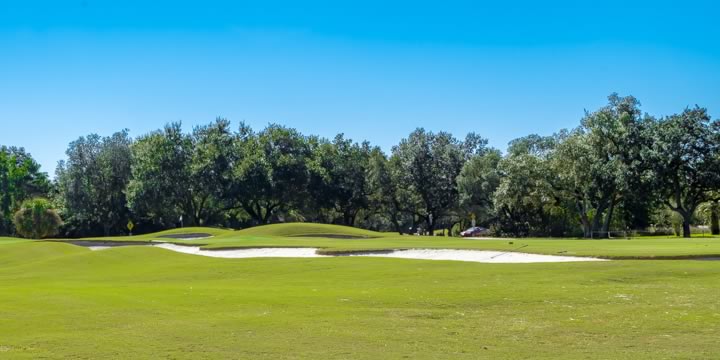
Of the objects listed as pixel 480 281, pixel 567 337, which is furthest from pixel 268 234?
pixel 567 337

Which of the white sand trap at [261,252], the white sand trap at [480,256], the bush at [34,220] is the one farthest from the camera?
the bush at [34,220]

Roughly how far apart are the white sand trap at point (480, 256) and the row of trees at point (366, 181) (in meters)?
41.3

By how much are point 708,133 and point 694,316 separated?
200ft

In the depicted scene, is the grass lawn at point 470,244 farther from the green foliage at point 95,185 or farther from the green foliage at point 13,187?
the green foliage at point 13,187

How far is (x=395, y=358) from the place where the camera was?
441 inches

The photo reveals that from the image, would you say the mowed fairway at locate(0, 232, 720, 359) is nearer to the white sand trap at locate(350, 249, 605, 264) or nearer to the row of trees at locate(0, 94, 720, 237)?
the white sand trap at locate(350, 249, 605, 264)

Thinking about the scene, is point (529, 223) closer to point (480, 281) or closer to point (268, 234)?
point (268, 234)

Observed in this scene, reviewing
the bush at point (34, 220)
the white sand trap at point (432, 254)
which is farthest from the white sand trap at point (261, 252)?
the bush at point (34, 220)

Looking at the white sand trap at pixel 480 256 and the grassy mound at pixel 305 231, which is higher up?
the grassy mound at pixel 305 231

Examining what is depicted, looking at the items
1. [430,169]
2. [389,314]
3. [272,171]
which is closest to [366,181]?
[430,169]

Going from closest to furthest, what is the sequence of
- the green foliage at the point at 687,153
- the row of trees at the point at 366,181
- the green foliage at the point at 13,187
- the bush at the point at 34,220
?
1. the green foliage at the point at 687,153
2. the row of trees at the point at 366,181
3. the bush at the point at 34,220
4. the green foliage at the point at 13,187

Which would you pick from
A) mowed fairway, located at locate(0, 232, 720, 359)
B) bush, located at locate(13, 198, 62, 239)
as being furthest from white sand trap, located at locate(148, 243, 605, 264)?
bush, located at locate(13, 198, 62, 239)

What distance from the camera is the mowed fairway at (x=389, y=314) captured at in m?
11.8

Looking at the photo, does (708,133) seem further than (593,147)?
No
